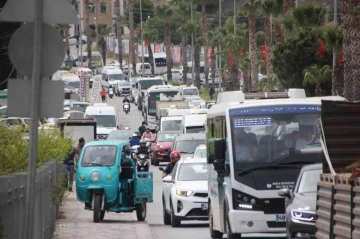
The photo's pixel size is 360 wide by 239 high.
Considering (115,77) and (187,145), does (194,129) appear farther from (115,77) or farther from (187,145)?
(115,77)

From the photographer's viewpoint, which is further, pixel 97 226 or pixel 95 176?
pixel 95 176

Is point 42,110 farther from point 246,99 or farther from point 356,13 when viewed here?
point 356,13

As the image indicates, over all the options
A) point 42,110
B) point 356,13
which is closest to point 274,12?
point 356,13

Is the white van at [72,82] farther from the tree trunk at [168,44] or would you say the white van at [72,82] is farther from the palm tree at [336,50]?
the palm tree at [336,50]

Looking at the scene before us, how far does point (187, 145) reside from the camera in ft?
136

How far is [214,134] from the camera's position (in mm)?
20875

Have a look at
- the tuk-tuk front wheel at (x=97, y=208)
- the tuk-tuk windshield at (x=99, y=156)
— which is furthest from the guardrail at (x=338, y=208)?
the tuk-tuk windshield at (x=99, y=156)

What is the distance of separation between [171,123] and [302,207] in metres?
41.2

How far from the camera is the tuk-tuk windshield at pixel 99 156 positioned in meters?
24.8

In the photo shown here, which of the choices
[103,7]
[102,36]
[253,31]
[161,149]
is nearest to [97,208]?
[161,149]

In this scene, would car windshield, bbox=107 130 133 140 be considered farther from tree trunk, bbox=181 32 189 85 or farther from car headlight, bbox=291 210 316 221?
tree trunk, bbox=181 32 189 85

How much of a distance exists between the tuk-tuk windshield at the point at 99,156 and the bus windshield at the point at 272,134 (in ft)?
22.2

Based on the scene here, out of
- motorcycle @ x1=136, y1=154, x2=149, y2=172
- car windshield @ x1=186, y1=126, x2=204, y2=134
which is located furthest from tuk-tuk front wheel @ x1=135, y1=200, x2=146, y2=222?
car windshield @ x1=186, y1=126, x2=204, y2=134

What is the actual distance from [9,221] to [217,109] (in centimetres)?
1052
